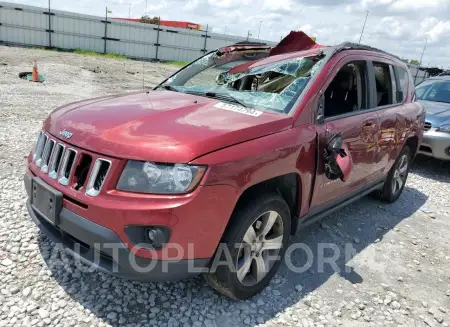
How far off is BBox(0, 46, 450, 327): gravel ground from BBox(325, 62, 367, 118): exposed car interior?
132 centimetres

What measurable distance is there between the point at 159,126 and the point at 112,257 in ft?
2.77

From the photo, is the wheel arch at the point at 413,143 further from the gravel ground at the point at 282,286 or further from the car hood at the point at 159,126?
the car hood at the point at 159,126

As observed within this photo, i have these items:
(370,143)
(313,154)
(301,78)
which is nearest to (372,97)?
(370,143)

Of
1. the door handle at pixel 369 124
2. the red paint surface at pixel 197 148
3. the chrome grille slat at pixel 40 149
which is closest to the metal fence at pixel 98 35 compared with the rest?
the red paint surface at pixel 197 148

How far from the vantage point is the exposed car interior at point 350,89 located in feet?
11.6

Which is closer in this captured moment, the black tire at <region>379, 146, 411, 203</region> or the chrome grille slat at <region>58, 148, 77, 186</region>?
the chrome grille slat at <region>58, 148, 77, 186</region>

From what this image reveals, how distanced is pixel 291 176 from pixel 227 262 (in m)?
0.80

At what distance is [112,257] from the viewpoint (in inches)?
87.6

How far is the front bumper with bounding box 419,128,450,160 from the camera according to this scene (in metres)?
6.42

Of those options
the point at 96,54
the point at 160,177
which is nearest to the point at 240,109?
the point at 160,177

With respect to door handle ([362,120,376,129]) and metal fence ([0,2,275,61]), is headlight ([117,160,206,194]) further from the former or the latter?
metal fence ([0,2,275,61])

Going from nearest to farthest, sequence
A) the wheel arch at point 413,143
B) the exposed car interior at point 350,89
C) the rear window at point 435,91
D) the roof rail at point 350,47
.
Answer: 1. the roof rail at point 350,47
2. the exposed car interior at point 350,89
3. the wheel arch at point 413,143
4. the rear window at point 435,91

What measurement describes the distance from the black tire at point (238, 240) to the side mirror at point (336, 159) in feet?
1.72

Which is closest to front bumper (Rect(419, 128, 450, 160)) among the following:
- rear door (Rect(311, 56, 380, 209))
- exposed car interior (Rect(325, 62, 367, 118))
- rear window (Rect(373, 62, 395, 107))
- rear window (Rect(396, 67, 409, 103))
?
rear window (Rect(396, 67, 409, 103))
